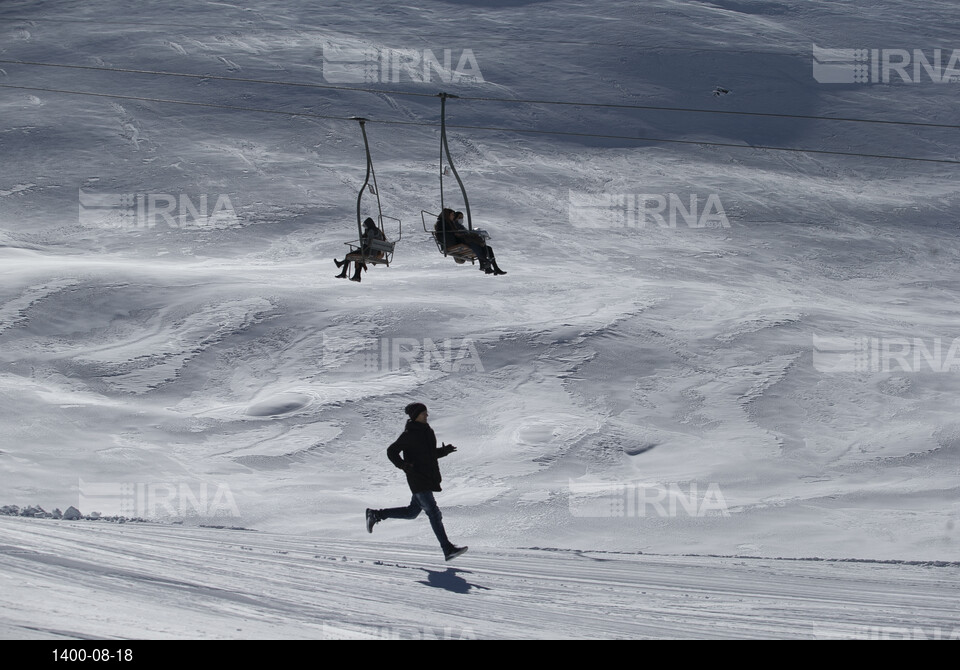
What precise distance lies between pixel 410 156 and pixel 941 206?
18145mm

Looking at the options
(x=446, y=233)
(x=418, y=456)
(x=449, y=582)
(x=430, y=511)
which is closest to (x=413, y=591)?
(x=449, y=582)

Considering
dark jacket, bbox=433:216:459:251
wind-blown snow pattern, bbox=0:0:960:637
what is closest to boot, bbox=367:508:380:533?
wind-blown snow pattern, bbox=0:0:960:637

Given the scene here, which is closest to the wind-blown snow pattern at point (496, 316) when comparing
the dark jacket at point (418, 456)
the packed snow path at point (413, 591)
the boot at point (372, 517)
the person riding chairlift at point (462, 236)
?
the packed snow path at point (413, 591)

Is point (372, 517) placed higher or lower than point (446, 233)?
Result: lower

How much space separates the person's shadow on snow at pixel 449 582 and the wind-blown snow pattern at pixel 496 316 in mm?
74

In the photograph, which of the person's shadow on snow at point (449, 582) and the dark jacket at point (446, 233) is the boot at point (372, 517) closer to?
the person's shadow on snow at point (449, 582)

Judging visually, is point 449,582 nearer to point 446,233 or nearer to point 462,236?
point 446,233

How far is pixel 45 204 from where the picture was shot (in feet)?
107

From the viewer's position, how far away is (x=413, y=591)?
816 cm

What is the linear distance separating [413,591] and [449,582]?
1.50ft

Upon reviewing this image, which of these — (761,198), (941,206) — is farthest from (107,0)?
(941,206)

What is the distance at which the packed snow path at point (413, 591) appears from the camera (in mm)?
7047

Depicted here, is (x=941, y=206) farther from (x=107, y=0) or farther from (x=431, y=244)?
(x=107, y=0)
